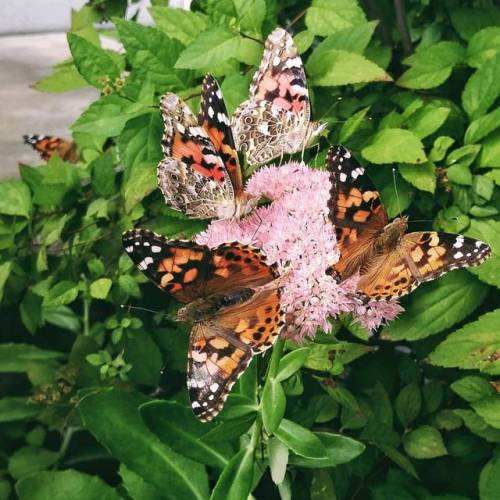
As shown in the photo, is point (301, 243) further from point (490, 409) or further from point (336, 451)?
point (490, 409)

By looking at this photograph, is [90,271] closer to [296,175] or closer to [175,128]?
[175,128]

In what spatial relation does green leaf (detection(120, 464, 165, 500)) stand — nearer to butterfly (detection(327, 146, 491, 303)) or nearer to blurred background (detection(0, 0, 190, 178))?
butterfly (detection(327, 146, 491, 303))

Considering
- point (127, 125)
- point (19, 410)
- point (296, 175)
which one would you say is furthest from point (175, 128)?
point (19, 410)

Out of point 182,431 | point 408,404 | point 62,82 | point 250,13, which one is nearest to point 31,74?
point 62,82

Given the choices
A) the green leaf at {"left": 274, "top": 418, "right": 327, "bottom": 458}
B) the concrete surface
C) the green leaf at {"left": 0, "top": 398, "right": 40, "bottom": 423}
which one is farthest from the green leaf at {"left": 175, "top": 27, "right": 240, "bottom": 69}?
the concrete surface

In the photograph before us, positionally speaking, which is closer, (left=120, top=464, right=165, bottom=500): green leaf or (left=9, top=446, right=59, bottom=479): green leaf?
(left=120, top=464, right=165, bottom=500): green leaf

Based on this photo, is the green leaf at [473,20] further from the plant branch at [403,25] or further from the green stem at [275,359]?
the green stem at [275,359]

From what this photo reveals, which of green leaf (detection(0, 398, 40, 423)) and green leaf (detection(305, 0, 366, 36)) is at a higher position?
green leaf (detection(305, 0, 366, 36))
